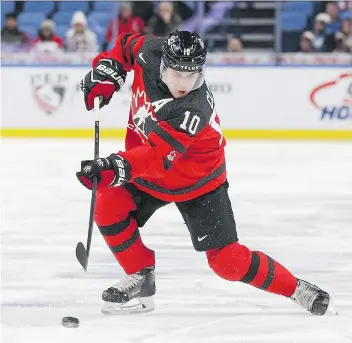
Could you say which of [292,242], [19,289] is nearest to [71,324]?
[19,289]

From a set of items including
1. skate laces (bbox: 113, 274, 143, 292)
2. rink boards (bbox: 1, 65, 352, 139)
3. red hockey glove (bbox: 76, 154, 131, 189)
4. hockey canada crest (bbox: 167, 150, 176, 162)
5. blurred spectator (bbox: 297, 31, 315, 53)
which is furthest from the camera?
blurred spectator (bbox: 297, 31, 315, 53)

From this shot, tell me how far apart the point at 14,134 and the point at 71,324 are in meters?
5.43

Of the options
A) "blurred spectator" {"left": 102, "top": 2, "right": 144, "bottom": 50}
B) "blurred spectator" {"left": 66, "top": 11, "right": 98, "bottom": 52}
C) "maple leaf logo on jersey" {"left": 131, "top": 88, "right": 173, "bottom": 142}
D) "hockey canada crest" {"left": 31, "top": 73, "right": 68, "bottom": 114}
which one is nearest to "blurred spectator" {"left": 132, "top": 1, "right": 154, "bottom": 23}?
"blurred spectator" {"left": 102, "top": 2, "right": 144, "bottom": 50}

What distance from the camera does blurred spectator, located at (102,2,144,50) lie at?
29.8 feet

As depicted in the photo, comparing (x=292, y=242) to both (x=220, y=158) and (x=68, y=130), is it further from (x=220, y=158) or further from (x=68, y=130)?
(x=68, y=130)

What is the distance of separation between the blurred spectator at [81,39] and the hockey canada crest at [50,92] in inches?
21.2

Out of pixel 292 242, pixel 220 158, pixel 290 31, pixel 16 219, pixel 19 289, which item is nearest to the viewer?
pixel 220 158

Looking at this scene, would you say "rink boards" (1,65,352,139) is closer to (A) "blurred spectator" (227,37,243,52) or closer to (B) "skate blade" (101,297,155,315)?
(A) "blurred spectator" (227,37,243,52)

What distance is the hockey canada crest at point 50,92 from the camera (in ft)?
27.9

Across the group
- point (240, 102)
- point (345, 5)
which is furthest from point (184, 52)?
point (345, 5)

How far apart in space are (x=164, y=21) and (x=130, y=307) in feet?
19.2

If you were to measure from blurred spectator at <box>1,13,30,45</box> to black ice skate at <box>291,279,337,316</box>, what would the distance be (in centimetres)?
591

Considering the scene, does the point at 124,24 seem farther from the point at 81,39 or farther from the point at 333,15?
the point at 333,15

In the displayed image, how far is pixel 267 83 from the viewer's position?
8.58 m
